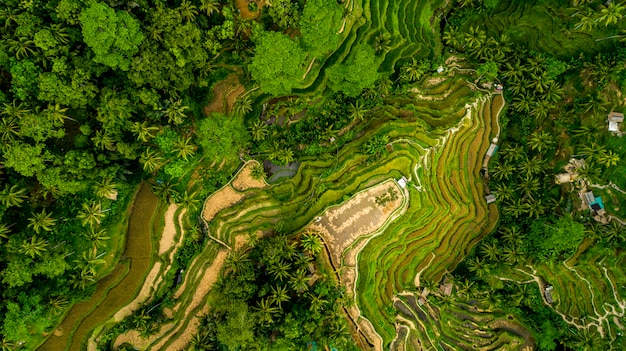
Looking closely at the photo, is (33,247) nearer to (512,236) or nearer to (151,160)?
(151,160)

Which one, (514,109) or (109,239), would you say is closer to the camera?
(109,239)

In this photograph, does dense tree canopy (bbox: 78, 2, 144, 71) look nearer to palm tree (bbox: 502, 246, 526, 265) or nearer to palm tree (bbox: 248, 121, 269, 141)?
palm tree (bbox: 248, 121, 269, 141)

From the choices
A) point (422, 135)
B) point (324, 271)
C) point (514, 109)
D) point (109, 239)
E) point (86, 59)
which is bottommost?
point (324, 271)

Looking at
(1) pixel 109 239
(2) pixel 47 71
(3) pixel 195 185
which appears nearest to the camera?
(2) pixel 47 71

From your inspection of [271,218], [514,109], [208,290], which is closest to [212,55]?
[271,218]

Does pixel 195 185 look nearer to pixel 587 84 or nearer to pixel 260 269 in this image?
pixel 260 269

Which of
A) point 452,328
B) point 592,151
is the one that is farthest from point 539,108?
point 452,328

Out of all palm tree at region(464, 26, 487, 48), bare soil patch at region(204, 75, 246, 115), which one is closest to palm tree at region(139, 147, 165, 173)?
bare soil patch at region(204, 75, 246, 115)
